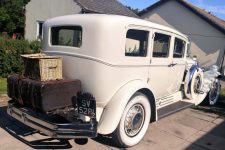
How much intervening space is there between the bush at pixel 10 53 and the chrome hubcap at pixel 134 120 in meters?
5.48

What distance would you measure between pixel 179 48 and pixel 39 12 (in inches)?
557

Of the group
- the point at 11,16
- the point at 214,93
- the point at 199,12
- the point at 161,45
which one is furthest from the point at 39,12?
the point at 161,45

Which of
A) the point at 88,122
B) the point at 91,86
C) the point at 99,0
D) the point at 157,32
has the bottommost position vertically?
the point at 88,122

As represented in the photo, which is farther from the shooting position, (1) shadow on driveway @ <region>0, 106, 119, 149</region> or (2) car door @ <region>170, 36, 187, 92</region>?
(2) car door @ <region>170, 36, 187, 92</region>

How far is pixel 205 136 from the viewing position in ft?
19.0

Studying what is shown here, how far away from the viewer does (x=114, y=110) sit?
176 inches

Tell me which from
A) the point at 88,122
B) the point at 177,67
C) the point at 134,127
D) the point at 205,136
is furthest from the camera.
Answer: the point at 177,67

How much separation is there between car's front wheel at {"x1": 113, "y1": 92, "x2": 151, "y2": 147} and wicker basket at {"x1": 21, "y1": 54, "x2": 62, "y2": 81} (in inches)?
47.2

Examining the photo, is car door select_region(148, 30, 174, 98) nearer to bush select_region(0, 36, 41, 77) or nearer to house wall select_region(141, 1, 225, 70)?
bush select_region(0, 36, 41, 77)

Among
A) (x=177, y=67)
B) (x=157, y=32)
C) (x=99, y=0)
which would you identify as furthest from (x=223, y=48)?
(x=157, y=32)

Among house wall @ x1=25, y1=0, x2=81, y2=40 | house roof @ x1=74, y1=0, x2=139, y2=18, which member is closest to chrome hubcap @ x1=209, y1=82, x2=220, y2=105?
house roof @ x1=74, y1=0, x2=139, y2=18

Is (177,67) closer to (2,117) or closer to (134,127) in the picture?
(134,127)

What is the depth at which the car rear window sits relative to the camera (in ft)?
15.6

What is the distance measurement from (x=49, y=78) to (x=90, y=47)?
751mm
